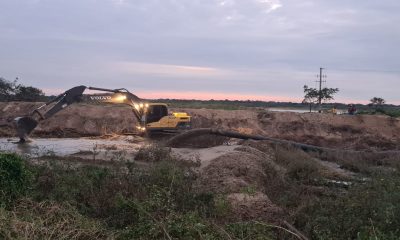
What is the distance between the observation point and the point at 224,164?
44.8 feet

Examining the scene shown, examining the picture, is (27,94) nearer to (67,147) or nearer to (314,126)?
(314,126)

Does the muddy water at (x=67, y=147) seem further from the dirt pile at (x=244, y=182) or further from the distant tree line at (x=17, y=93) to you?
the distant tree line at (x=17, y=93)

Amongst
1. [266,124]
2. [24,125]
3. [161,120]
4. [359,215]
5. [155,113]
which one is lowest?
[266,124]

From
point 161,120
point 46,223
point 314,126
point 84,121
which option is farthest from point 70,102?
point 314,126

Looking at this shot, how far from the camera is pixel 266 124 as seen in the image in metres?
38.7

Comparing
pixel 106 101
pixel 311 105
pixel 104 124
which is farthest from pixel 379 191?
pixel 311 105

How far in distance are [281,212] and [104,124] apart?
2717 centimetres

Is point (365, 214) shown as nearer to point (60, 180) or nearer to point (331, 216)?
point (331, 216)

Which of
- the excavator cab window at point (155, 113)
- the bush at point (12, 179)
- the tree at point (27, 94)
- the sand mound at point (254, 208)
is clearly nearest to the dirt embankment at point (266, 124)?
the excavator cab window at point (155, 113)

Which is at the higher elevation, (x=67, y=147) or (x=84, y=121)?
(x=84, y=121)

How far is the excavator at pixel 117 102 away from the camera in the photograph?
23.2 m

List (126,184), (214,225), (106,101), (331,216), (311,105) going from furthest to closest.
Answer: (311,105) → (106,101) → (126,184) → (331,216) → (214,225)

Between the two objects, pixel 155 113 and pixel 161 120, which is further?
pixel 155 113

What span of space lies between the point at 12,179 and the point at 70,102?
14.3m
